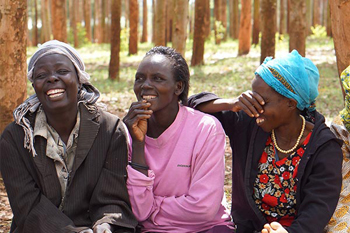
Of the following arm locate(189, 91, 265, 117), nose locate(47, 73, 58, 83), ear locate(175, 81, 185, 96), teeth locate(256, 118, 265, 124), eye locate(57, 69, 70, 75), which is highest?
eye locate(57, 69, 70, 75)

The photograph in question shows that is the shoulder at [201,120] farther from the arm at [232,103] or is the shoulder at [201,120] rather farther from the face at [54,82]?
the face at [54,82]

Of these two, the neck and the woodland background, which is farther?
the woodland background

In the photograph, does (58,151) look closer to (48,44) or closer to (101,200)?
(101,200)

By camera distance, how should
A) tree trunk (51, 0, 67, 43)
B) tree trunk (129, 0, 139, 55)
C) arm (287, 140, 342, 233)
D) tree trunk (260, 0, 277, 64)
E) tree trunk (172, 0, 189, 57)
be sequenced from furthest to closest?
tree trunk (129, 0, 139, 55), tree trunk (51, 0, 67, 43), tree trunk (260, 0, 277, 64), tree trunk (172, 0, 189, 57), arm (287, 140, 342, 233)

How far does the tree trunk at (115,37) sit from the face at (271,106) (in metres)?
8.68

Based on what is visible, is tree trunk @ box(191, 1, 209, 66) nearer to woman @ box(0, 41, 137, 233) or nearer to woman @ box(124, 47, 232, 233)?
woman @ box(124, 47, 232, 233)

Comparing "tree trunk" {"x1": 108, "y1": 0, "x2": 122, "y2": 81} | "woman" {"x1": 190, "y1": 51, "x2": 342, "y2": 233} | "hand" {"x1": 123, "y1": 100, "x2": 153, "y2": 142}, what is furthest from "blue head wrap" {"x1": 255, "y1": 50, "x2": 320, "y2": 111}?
"tree trunk" {"x1": 108, "y1": 0, "x2": 122, "y2": 81}

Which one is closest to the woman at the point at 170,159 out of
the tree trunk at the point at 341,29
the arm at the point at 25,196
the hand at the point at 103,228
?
the hand at the point at 103,228

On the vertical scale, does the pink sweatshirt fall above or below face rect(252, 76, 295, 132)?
below

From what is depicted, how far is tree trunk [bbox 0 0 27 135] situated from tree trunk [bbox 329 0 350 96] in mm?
3046

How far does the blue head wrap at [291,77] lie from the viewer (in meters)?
2.94

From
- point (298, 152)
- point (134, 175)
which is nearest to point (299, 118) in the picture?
point (298, 152)

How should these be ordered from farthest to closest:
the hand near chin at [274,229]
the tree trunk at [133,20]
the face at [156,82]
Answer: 1. the tree trunk at [133,20]
2. the face at [156,82]
3. the hand near chin at [274,229]

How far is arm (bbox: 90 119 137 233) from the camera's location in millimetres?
2984
